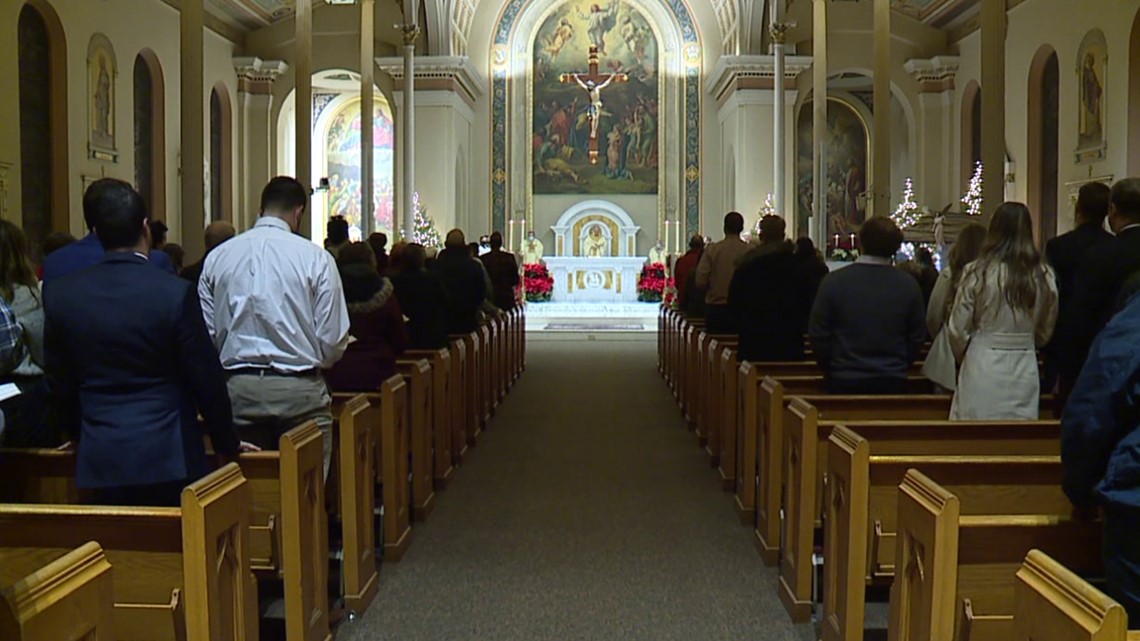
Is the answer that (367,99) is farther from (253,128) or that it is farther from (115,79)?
(253,128)

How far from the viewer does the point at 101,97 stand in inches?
691

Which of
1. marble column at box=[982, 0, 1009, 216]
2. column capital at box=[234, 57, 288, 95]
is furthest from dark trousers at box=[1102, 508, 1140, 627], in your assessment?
column capital at box=[234, 57, 288, 95]

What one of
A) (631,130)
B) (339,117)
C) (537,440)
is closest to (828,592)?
(537,440)

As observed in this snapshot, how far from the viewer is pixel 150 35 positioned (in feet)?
63.6

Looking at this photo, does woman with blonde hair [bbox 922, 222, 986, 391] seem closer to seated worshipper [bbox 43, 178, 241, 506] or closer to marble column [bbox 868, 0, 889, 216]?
seated worshipper [bbox 43, 178, 241, 506]

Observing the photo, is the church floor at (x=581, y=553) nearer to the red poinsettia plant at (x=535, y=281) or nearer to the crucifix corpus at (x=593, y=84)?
the red poinsettia plant at (x=535, y=281)

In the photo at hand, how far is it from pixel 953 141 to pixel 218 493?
22862mm

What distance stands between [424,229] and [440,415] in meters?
16.0

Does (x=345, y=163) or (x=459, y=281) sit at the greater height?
(x=345, y=163)

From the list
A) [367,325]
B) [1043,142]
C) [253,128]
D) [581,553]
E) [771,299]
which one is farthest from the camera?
[253,128]

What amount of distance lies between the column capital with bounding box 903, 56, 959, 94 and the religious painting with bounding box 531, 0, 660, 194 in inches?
231

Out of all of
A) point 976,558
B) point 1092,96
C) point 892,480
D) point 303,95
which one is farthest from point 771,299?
point 1092,96

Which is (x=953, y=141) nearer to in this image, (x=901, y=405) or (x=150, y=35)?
(x=150, y=35)

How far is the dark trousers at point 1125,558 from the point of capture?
2670 mm
